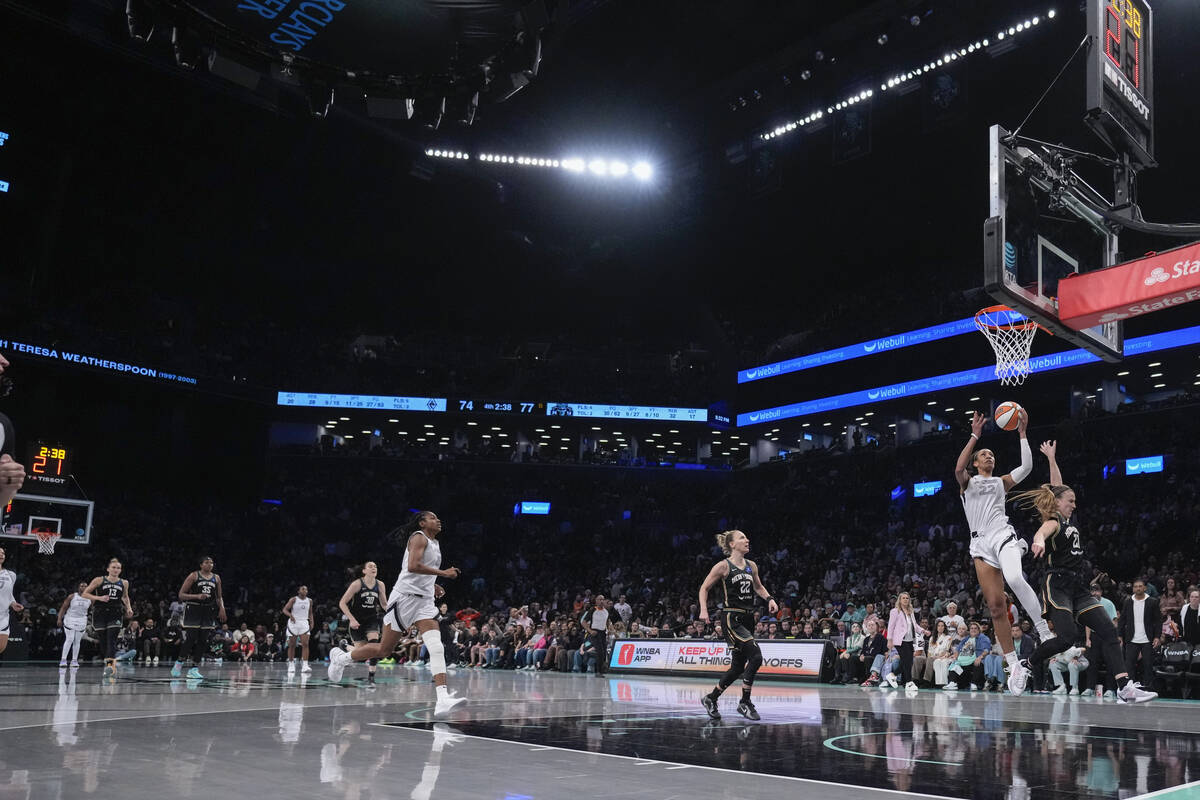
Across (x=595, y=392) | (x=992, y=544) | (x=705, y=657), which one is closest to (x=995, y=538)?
(x=992, y=544)

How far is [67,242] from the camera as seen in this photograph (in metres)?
36.1

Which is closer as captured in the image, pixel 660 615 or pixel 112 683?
pixel 112 683

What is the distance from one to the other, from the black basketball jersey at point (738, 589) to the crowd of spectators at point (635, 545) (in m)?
9.66

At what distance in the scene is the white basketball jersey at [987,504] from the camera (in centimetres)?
896

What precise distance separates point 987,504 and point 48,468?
81.7 ft

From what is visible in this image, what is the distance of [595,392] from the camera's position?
43906mm

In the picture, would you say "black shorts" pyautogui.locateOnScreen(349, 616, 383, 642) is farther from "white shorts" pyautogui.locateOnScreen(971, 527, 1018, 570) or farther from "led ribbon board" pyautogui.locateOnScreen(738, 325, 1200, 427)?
"led ribbon board" pyautogui.locateOnScreen(738, 325, 1200, 427)

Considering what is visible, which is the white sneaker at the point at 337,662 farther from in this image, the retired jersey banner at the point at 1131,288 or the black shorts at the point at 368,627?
the retired jersey banner at the point at 1131,288

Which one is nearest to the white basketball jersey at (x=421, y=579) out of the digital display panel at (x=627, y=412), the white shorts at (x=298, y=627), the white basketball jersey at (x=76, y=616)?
the white basketball jersey at (x=76, y=616)

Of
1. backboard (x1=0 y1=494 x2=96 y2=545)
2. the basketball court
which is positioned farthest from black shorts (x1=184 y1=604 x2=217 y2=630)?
backboard (x1=0 y1=494 x2=96 y2=545)

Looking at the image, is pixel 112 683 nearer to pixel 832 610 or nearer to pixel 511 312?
pixel 832 610

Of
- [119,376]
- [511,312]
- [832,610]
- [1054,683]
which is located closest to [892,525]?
[832,610]

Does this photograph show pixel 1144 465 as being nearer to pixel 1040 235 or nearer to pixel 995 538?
pixel 1040 235

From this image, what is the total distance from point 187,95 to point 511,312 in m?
21.5
